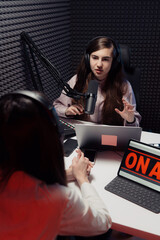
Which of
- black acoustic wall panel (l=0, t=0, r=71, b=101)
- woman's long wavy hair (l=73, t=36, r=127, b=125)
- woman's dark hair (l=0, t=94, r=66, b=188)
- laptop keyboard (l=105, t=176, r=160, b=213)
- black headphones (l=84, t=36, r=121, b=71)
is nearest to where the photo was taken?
woman's dark hair (l=0, t=94, r=66, b=188)

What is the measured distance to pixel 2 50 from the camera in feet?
4.88

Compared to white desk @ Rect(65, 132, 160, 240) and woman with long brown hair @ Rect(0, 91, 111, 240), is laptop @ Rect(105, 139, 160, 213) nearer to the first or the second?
white desk @ Rect(65, 132, 160, 240)

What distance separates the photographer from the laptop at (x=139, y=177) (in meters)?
1.09

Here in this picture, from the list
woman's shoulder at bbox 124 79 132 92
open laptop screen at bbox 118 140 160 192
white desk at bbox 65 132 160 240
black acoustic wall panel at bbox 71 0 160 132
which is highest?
black acoustic wall panel at bbox 71 0 160 132

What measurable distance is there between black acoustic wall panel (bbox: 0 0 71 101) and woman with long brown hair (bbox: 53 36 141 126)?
1.13 ft

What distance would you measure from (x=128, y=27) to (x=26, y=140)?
225 centimetres

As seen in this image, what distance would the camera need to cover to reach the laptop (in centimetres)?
109

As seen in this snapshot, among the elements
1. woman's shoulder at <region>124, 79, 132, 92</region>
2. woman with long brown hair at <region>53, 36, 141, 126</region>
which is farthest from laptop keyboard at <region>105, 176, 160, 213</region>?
woman's shoulder at <region>124, 79, 132, 92</region>

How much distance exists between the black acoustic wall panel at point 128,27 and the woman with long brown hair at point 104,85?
0.82 meters

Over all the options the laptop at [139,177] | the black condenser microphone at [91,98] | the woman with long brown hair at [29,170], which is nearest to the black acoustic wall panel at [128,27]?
the black condenser microphone at [91,98]

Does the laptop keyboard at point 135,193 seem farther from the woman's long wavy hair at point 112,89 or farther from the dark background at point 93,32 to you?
the dark background at point 93,32

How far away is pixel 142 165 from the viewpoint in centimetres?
117

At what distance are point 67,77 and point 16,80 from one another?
1066mm

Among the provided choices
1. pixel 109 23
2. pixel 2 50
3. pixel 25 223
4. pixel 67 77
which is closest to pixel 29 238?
pixel 25 223
